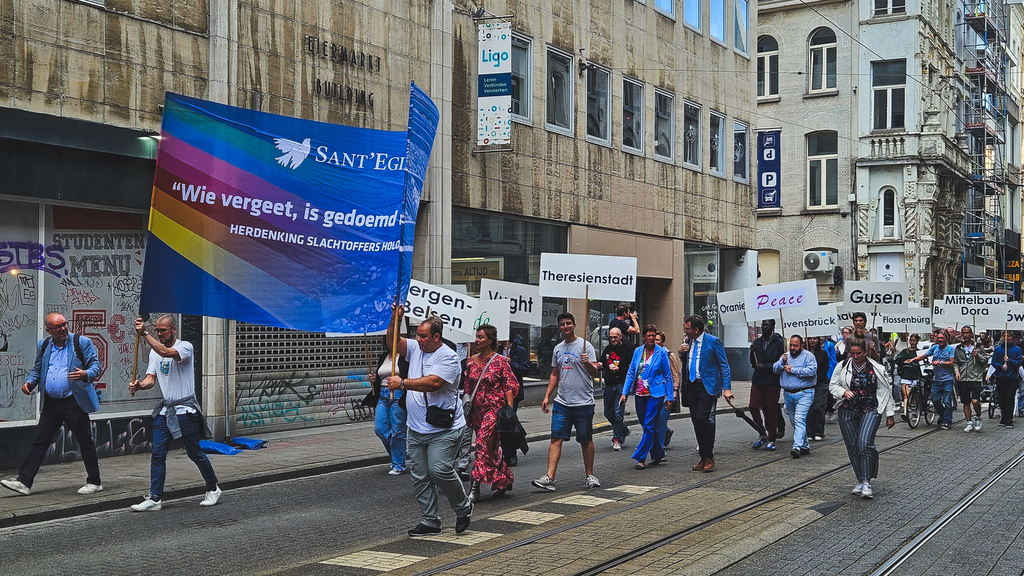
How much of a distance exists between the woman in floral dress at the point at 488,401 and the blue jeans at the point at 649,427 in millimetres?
2735

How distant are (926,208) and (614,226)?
67.8 feet

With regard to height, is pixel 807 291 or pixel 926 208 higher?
pixel 926 208

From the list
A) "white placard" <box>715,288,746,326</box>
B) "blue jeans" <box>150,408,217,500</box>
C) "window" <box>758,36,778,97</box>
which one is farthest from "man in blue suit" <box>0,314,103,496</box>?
"window" <box>758,36,778,97</box>

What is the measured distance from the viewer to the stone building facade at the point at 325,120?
44.2ft

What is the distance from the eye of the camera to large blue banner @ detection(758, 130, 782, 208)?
33125mm

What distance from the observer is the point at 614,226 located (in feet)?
84.5

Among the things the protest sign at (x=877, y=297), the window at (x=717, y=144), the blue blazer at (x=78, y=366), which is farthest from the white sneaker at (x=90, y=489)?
the window at (x=717, y=144)

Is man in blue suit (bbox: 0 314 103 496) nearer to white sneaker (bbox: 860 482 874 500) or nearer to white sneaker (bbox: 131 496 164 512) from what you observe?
white sneaker (bbox: 131 496 164 512)

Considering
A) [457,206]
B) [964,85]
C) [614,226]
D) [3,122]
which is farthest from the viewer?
[964,85]

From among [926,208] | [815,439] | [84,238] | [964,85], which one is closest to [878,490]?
[815,439]

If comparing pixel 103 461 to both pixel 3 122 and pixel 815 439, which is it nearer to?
pixel 3 122

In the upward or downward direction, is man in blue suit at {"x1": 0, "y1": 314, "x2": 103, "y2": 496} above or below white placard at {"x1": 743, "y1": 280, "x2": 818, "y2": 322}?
below

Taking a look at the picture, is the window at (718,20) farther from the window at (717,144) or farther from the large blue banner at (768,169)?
the large blue banner at (768,169)

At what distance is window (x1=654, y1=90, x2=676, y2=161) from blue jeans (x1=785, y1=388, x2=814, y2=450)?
12782 millimetres
